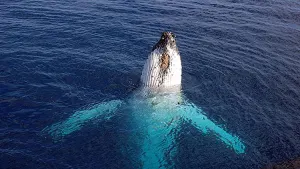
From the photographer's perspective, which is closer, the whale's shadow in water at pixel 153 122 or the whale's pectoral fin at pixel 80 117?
the whale's shadow in water at pixel 153 122

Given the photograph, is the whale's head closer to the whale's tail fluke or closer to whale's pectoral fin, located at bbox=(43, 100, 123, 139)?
whale's pectoral fin, located at bbox=(43, 100, 123, 139)

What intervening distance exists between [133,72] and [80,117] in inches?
247

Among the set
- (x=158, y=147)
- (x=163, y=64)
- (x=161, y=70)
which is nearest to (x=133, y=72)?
(x=161, y=70)

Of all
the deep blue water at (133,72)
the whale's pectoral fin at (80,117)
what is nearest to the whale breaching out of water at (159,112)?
the whale's pectoral fin at (80,117)

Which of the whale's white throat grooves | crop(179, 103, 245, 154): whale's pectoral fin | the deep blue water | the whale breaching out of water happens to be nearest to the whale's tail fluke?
the whale breaching out of water

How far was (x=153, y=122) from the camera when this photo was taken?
57.0ft

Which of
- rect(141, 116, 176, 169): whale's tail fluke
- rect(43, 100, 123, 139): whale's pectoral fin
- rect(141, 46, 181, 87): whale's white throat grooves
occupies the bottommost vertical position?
rect(141, 116, 176, 169): whale's tail fluke

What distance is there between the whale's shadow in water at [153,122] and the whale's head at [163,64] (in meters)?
0.70

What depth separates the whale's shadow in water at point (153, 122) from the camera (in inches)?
638

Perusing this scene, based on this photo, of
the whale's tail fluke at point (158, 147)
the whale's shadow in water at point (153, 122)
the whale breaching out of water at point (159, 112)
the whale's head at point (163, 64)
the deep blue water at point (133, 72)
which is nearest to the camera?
the whale's tail fluke at point (158, 147)

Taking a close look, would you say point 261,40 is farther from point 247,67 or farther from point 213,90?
point 213,90

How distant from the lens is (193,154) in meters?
16.4

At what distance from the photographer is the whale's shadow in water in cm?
1620

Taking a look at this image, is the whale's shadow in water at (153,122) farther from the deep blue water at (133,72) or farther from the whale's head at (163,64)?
the whale's head at (163,64)
